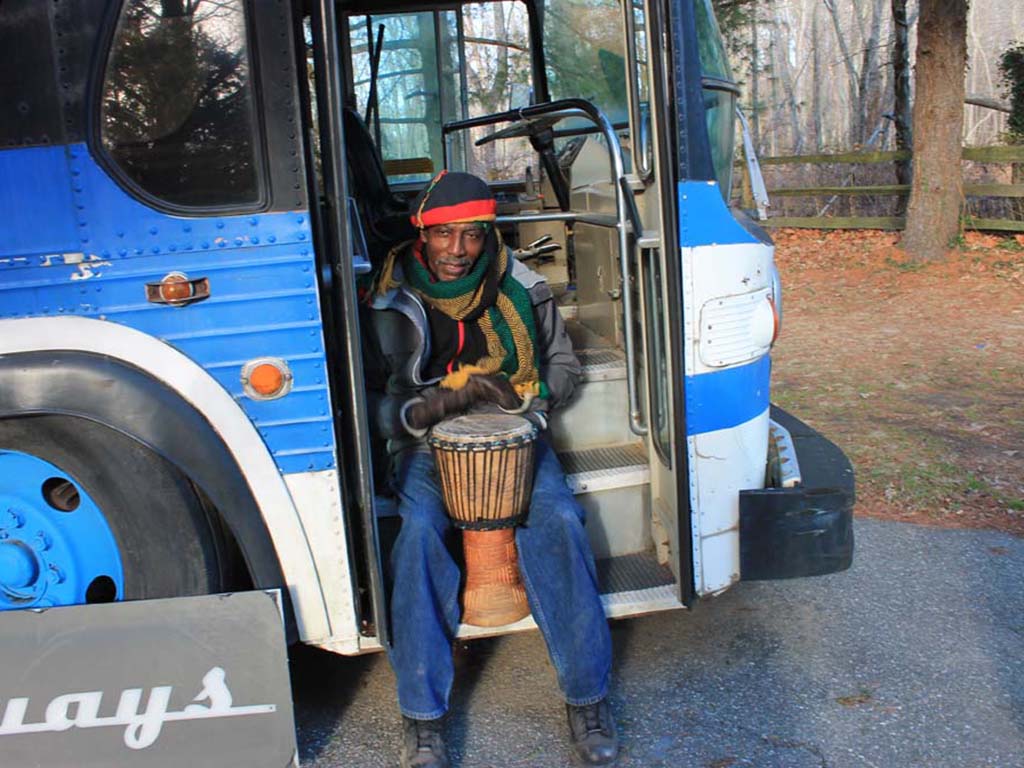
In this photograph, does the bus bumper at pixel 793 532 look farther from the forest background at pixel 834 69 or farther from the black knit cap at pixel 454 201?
the forest background at pixel 834 69

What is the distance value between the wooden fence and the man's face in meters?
7.15

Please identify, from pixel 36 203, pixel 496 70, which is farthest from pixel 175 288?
pixel 496 70

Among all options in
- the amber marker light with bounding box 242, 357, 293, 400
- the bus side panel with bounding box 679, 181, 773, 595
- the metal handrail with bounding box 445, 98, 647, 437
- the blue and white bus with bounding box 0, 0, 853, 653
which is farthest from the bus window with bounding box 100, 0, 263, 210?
the bus side panel with bounding box 679, 181, 773, 595

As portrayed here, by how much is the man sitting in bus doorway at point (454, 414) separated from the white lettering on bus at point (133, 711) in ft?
1.54

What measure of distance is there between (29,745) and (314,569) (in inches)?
33.2

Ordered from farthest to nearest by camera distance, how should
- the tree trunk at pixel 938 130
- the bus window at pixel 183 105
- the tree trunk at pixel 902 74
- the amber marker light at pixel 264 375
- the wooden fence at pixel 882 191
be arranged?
the tree trunk at pixel 902 74, the wooden fence at pixel 882 191, the tree trunk at pixel 938 130, the amber marker light at pixel 264 375, the bus window at pixel 183 105

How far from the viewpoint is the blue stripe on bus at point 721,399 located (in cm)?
284

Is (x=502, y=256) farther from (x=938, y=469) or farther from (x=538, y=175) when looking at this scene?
(x=938, y=469)

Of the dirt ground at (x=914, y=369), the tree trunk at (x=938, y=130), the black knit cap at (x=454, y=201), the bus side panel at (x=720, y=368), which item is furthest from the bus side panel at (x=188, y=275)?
the tree trunk at (x=938, y=130)

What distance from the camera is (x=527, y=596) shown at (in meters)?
2.86

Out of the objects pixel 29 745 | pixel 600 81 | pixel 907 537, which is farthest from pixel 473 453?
pixel 907 537

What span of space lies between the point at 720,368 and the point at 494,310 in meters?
0.75

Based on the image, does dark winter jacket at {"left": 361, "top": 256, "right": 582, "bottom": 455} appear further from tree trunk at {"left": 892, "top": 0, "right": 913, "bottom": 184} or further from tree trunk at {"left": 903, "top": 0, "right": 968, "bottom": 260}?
tree trunk at {"left": 892, "top": 0, "right": 913, "bottom": 184}

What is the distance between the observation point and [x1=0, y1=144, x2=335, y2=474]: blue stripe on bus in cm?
239
